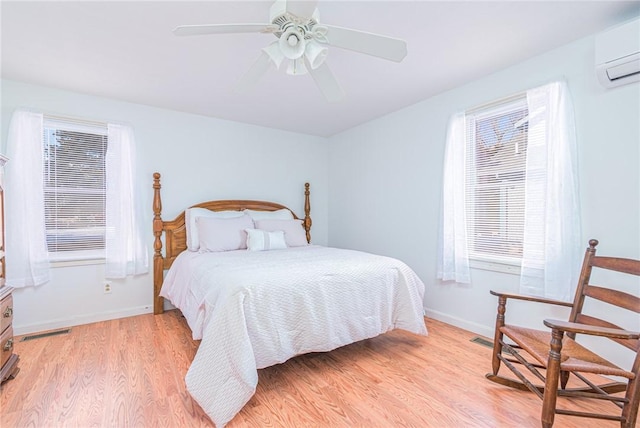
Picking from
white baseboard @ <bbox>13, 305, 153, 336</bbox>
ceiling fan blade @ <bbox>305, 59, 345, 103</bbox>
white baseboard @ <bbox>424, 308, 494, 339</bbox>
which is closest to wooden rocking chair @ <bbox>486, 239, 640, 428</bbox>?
white baseboard @ <bbox>424, 308, 494, 339</bbox>

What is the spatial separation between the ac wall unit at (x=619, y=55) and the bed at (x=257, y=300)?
1.92m

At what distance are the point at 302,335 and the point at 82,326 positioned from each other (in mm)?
2481

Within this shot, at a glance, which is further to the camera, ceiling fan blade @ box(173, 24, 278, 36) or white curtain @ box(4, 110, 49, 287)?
white curtain @ box(4, 110, 49, 287)

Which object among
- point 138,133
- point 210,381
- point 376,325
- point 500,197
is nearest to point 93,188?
point 138,133

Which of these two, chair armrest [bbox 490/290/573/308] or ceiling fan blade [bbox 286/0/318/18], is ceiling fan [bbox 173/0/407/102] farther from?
chair armrest [bbox 490/290/573/308]

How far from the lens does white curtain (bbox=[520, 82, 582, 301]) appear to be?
2193mm

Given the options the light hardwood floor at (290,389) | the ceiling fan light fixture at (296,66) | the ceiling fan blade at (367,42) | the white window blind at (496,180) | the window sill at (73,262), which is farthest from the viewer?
the window sill at (73,262)

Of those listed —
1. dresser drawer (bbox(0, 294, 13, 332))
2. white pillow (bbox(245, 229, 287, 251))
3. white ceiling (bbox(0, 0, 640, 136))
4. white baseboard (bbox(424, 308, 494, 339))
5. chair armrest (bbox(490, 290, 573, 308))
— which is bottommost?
white baseboard (bbox(424, 308, 494, 339))

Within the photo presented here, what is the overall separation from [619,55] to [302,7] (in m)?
2.00

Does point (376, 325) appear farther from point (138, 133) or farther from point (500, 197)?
point (138, 133)

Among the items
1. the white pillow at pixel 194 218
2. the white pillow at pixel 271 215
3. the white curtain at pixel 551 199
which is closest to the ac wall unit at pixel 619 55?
the white curtain at pixel 551 199

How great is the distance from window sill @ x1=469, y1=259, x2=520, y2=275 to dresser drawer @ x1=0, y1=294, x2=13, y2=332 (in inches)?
144

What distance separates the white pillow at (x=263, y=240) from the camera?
335 centimetres

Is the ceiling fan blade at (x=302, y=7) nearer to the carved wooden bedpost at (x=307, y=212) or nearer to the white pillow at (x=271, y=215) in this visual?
the white pillow at (x=271, y=215)
